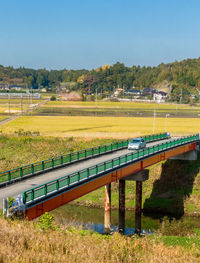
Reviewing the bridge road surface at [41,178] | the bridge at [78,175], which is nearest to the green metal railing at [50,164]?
the bridge at [78,175]

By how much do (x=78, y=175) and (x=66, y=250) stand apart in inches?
572

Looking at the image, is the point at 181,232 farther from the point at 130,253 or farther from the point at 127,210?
the point at 130,253

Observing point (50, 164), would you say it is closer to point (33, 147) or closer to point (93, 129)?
point (33, 147)

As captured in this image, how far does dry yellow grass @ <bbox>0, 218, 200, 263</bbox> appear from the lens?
16.9 metres

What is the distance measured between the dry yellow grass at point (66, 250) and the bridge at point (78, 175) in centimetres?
650

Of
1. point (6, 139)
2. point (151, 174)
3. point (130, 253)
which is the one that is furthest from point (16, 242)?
point (6, 139)

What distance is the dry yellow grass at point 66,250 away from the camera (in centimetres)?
1686

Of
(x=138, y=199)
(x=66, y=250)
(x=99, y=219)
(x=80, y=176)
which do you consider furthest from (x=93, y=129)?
(x=66, y=250)

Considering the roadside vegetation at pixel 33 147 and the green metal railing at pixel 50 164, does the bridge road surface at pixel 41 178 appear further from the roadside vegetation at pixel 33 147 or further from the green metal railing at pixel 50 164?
the roadside vegetation at pixel 33 147

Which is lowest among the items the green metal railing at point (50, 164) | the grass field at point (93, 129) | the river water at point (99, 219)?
the river water at point (99, 219)

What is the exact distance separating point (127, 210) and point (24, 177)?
76.8 feet

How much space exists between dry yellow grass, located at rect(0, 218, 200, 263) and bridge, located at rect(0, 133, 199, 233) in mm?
6503

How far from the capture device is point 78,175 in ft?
105

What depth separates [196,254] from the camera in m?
21.4
